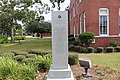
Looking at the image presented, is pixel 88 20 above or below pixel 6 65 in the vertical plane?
above

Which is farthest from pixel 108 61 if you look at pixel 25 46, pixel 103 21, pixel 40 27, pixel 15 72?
pixel 40 27

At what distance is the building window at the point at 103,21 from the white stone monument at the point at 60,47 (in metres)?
14.1

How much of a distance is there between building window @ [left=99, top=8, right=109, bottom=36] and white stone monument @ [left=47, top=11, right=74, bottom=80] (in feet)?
46.4

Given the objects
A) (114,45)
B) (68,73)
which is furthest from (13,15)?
(68,73)

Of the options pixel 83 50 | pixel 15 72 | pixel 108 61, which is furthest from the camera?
pixel 83 50

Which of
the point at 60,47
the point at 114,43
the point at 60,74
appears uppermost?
the point at 60,47

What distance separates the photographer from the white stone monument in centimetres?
659

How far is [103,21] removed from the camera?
20375mm

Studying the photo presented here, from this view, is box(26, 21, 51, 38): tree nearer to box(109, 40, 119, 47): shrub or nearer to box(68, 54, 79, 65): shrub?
box(109, 40, 119, 47): shrub

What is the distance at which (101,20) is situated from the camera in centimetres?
2036

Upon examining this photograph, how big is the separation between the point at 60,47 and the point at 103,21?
1433cm

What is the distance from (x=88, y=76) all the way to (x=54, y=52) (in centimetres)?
161

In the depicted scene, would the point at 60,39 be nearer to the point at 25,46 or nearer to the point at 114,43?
the point at 114,43

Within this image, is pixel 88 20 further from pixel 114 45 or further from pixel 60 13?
pixel 60 13
